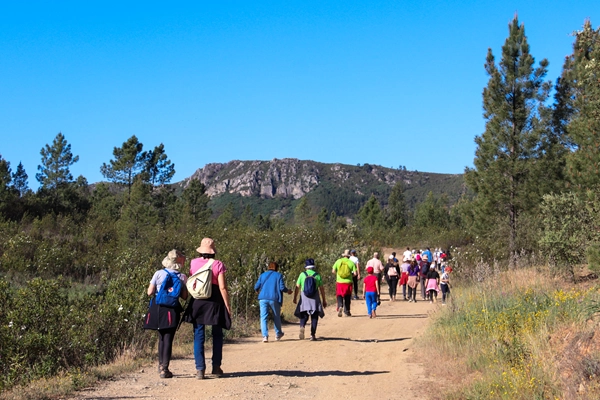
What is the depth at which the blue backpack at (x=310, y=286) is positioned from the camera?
507 inches

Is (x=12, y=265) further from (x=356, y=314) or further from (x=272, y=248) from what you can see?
(x=356, y=314)

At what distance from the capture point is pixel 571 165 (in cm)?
1838

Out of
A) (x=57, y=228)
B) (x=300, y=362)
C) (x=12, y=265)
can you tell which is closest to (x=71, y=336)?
(x=300, y=362)

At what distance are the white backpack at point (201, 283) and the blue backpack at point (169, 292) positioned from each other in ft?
0.57

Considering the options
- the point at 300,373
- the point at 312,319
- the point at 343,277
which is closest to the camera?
the point at 300,373

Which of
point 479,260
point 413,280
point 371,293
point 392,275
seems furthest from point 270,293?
point 479,260

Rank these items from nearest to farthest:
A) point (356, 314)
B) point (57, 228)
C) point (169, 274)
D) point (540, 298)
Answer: point (169, 274)
point (540, 298)
point (356, 314)
point (57, 228)

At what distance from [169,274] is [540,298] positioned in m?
6.34

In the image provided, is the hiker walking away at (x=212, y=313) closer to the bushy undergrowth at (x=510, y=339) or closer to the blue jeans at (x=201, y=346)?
the blue jeans at (x=201, y=346)

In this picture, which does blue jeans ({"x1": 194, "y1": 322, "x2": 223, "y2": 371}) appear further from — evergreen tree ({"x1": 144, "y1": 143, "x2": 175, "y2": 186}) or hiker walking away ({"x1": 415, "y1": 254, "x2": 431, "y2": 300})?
evergreen tree ({"x1": 144, "y1": 143, "x2": 175, "y2": 186})

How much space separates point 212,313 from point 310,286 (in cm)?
464

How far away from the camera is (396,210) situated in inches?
3219

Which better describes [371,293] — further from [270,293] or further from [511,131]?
[511,131]

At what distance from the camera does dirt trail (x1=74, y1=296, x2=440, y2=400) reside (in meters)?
7.87
